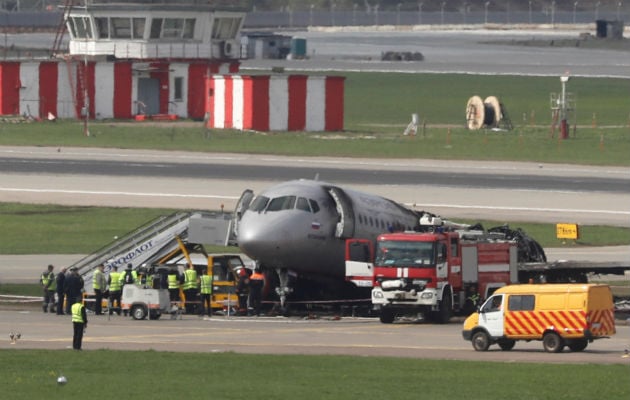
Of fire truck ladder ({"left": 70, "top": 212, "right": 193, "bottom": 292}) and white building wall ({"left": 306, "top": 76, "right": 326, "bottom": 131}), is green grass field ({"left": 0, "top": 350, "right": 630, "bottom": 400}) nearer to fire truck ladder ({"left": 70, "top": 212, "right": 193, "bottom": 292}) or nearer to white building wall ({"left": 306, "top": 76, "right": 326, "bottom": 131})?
fire truck ladder ({"left": 70, "top": 212, "right": 193, "bottom": 292})

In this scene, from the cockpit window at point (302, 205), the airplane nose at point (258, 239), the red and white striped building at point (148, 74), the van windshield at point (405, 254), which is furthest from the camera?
the red and white striped building at point (148, 74)

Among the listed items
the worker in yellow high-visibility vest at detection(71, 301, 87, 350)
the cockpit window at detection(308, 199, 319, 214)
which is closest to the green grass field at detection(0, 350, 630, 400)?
the worker in yellow high-visibility vest at detection(71, 301, 87, 350)

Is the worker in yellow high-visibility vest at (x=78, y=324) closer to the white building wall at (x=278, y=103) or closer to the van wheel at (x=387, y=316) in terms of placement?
the van wheel at (x=387, y=316)

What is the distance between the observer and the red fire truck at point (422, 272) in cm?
5247

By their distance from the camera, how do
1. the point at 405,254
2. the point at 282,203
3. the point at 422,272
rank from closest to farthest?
1. the point at 422,272
2. the point at 405,254
3. the point at 282,203

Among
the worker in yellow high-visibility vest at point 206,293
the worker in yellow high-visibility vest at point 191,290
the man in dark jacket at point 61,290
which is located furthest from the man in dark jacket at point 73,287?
the worker in yellow high-visibility vest at point 206,293

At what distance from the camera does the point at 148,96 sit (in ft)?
459

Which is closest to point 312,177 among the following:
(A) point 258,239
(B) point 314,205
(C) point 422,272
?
(B) point 314,205

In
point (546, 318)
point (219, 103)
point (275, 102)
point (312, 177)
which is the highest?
point (275, 102)

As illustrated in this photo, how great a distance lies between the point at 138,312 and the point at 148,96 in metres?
87.4

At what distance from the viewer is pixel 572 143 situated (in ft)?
401

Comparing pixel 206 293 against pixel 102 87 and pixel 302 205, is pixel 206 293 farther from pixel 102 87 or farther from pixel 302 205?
pixel 102 87

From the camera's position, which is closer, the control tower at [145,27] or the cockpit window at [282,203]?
the cockpit window at [282,203]

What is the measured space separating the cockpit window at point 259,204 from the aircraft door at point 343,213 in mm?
2366
